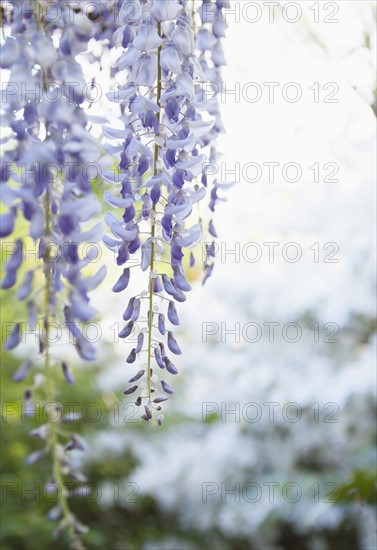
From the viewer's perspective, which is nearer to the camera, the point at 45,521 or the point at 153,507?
the point at 45,521

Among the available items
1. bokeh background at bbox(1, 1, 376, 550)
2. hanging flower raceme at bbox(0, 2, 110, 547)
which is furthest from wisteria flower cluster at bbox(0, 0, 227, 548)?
bokeh background at bbox(1, 1, 376, 550)

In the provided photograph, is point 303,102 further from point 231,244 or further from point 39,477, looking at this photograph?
point 39,477

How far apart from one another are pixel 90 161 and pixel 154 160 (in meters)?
0.13

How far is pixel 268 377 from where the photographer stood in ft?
6.68

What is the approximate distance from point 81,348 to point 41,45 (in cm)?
27

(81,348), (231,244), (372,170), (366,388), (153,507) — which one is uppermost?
(372,170)

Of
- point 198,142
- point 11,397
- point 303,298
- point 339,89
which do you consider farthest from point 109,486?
point 198,142

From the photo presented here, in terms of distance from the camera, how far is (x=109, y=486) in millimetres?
2381

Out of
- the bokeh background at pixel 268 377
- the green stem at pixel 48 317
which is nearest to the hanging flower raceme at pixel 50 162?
the green stem at pixel 48 317

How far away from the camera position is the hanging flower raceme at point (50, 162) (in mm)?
581

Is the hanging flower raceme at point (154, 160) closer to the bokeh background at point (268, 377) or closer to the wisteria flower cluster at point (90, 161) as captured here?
the wisteria flower cluster at point (90, 161)

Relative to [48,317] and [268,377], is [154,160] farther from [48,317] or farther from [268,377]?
[268,377]

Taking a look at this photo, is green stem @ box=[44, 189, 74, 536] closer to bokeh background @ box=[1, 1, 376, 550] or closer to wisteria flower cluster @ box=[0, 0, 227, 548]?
wisteria flower cluster @ box=[0, 0, 227, 548]

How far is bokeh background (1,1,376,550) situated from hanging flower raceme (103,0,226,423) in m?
1.06
